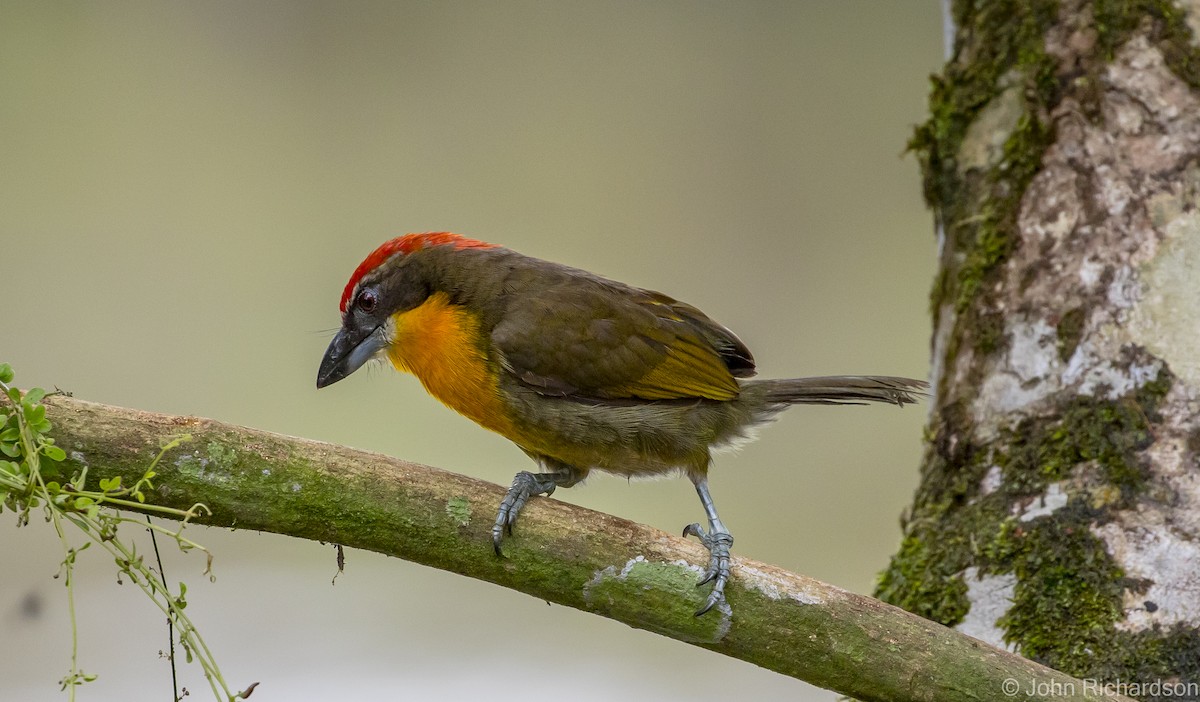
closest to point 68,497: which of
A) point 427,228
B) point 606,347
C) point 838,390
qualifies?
point 606,347

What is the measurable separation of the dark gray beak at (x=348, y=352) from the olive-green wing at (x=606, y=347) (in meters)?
0.37

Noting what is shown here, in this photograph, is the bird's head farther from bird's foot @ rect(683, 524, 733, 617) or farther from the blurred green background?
the blurred green background

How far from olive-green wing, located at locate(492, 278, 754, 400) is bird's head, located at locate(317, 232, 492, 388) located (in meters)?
0.30

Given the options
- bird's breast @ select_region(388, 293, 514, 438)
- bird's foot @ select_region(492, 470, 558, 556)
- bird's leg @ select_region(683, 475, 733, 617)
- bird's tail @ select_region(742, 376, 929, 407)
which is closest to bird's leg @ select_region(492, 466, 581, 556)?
bird's foot @ select_region(492, 470, 558, 556)

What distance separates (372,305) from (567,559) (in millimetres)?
1016

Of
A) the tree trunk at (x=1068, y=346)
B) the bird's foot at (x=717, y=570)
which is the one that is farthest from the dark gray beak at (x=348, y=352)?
the tree trunk at (x=1068, y=346)

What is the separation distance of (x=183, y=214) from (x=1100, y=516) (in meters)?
3.80

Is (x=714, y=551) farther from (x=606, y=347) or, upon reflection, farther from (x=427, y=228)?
(x=427, y=228)

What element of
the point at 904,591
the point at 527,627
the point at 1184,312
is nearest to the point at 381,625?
the point at 527,627

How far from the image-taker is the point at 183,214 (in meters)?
4.71

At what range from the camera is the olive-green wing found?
2.57m

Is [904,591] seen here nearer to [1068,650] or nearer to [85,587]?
[1068,650]

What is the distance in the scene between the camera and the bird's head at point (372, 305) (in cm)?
278

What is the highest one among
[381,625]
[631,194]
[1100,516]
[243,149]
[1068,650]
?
[631,194]
